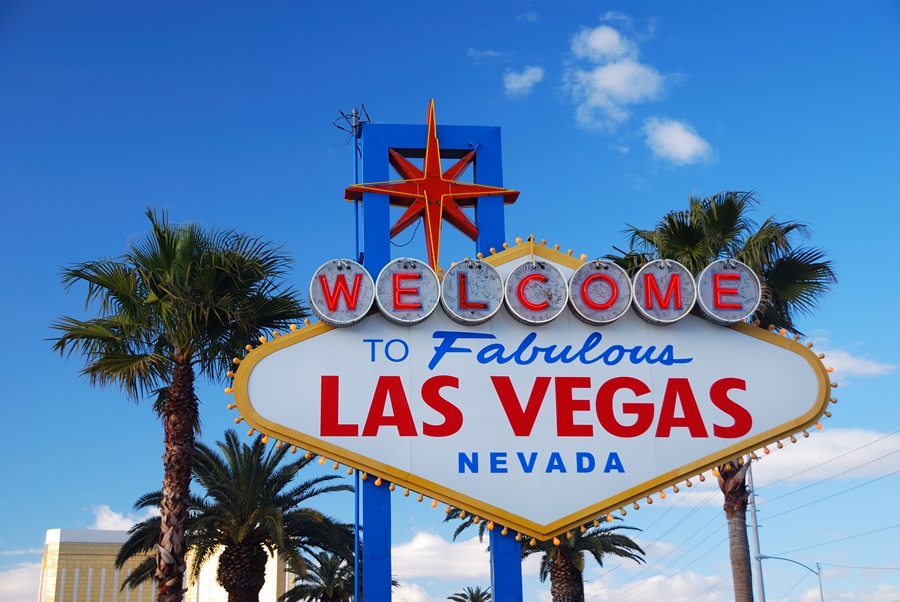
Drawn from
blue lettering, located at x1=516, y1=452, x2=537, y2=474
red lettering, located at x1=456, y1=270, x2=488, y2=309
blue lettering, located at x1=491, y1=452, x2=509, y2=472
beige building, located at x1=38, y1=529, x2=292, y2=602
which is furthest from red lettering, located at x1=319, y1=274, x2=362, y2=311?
beige building, located at x1=38, y1=529, x2=292, y2=602

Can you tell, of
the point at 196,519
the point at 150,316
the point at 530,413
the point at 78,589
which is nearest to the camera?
the point at 530,413

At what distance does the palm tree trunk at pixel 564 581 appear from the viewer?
32750 mm

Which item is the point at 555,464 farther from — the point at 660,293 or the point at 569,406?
the point at 660,293

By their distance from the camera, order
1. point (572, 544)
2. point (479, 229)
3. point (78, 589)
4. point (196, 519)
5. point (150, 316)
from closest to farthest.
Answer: point (479, 229) < point (150, 316) < point (196, 519) < point (572, 544) < point (78, 589)

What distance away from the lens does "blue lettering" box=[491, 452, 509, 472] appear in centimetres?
1562

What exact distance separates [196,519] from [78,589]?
53.8 m

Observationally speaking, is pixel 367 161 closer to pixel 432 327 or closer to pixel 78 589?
pixel 432 327

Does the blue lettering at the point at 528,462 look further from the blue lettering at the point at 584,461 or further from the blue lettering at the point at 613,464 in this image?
the blue lettering at the point at 613,464

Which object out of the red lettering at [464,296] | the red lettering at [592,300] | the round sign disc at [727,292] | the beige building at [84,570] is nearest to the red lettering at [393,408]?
the red lettering at [464,296]

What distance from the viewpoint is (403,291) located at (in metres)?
16.2

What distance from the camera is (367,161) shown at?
17.8m

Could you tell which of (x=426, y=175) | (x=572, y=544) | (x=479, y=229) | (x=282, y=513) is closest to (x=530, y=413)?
(x=479, y=229)

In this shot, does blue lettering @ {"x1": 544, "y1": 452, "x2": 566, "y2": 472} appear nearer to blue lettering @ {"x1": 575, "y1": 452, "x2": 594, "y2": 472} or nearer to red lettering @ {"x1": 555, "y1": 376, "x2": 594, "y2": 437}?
blue lettering @ {"x1": 575, "y1": 452, "x2": 594, "y2": 472}

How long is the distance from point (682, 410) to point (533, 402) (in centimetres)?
246
